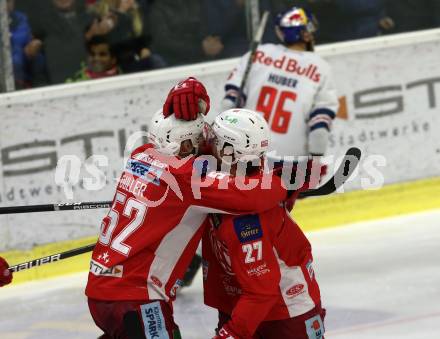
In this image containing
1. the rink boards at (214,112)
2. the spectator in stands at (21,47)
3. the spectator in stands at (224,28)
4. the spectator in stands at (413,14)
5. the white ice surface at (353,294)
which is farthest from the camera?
the spectator in stands at (413,14)

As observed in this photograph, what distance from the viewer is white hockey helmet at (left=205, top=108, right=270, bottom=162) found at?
3.67 metres

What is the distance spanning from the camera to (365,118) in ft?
25.4

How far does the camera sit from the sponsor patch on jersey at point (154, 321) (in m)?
3.72

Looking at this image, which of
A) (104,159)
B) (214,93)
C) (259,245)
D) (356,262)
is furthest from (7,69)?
(259,245)

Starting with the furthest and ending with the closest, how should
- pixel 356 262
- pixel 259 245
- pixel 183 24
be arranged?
pixel 183 24 → pixel 356 262 → pixel 259 245

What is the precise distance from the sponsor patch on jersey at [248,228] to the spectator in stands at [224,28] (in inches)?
153

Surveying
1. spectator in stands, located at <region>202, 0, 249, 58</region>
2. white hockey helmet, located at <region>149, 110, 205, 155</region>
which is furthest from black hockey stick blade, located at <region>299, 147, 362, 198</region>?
spectator in stands, located at <region>202, 0, 249, 58</region>

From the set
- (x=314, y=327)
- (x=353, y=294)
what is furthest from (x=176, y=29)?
(x=314, y=327)

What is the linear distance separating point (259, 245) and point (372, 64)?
14.4 ft

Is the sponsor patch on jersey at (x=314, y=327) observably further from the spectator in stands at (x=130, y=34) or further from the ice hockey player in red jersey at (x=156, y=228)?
the spectator in stands at (x=130, y=34)

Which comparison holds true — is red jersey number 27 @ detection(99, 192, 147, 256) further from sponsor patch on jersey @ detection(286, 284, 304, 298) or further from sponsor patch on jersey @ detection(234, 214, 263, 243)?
sponsor patch on jersey @ detection(286, 284, 304, 298)

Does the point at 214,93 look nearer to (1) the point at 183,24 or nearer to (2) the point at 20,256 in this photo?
(1) the point at 183,24

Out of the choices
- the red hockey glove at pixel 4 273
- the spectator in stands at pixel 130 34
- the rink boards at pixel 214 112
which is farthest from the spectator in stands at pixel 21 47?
the red hockey glove at pixel 4 273

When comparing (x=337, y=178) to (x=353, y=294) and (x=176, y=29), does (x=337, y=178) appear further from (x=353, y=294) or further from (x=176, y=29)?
(x=176, y=29)
